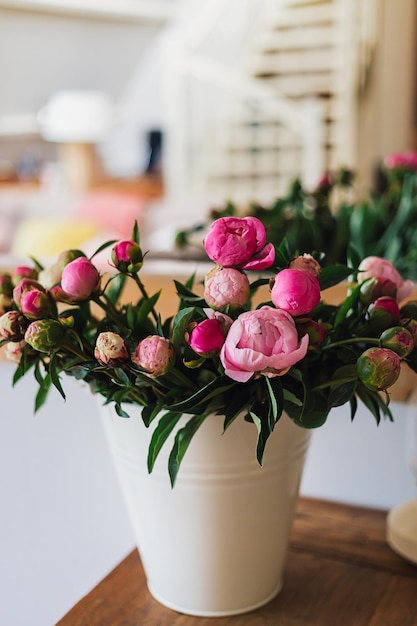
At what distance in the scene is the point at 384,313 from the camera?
626 mm

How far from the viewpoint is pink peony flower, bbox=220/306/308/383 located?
0.54 metres

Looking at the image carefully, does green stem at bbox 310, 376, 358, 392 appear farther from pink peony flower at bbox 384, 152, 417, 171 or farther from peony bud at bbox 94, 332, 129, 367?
pink peony flower at bbox 384, 152, 417, 171

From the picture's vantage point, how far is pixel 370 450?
3.31ft

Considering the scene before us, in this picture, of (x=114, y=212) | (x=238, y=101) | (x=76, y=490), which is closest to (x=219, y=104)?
(x=238, y=101)

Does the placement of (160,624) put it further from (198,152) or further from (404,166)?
(198,152)

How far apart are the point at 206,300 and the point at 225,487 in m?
0.18

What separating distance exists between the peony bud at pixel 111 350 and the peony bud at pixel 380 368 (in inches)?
6.5

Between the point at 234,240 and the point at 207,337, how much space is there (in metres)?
0.07

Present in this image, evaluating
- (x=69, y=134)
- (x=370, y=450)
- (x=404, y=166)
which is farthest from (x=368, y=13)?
(x=370, y=450)

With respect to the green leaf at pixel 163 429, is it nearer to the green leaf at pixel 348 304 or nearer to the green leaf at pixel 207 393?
the green leaf at pixel 207 393

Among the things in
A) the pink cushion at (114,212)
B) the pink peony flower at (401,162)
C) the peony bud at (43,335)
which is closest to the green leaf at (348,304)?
the peony bud at (43,335)

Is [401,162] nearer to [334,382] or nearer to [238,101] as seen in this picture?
[334,382]

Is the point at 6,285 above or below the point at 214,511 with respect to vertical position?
above

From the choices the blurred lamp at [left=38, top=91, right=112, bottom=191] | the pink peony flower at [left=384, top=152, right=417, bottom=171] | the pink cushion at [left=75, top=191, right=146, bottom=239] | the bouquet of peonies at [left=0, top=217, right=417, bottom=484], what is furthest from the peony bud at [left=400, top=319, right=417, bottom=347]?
the blurred lamp at [left=38, top=91, right=112, bottom=191]
